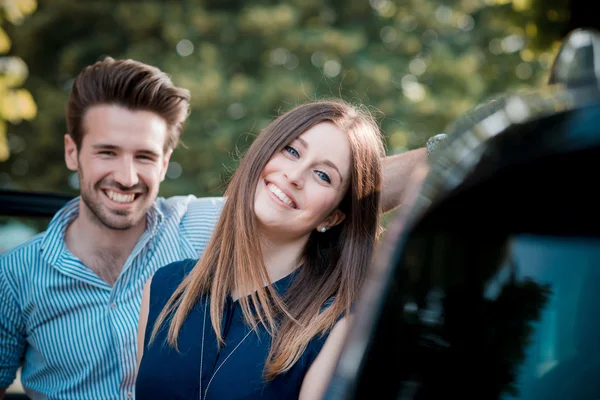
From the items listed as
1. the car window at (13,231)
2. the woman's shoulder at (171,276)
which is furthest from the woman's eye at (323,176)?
the car window at (13,231)

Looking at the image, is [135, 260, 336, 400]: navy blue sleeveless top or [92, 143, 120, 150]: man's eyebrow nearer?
[135, 260, 336, 400]: navy blue sleeveless top

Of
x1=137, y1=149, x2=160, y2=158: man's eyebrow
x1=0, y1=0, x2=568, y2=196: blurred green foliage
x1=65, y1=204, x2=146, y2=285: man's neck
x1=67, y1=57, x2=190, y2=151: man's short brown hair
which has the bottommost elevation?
x1=65, y1=204, x2=146, y2=285: man's neck

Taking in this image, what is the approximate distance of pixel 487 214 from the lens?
1.13 meters

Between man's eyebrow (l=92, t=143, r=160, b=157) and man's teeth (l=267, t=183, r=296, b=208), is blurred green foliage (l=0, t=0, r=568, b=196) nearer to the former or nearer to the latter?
man's eyebrow (l=92, t=143, r=160, b=157)

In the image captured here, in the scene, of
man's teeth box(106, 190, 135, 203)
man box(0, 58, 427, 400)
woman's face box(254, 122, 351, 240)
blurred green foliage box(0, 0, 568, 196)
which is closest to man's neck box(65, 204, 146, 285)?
man box(0, 58, 427, 400)

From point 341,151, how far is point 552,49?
5.12 meters

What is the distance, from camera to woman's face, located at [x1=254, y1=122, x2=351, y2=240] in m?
2.36

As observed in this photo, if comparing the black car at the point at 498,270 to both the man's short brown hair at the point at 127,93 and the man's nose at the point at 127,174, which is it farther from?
the man's short brown hair at the point at 127,93

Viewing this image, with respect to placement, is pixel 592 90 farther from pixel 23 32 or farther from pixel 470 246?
pixel 23 32

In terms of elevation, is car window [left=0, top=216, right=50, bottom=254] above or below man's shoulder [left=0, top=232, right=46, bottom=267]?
above

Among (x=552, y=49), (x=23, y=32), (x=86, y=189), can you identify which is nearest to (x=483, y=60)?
(x=552, y=49)

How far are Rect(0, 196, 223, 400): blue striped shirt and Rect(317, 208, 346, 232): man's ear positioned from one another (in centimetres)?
87

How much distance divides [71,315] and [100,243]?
37 centimetres

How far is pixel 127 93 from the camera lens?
3322 mm
